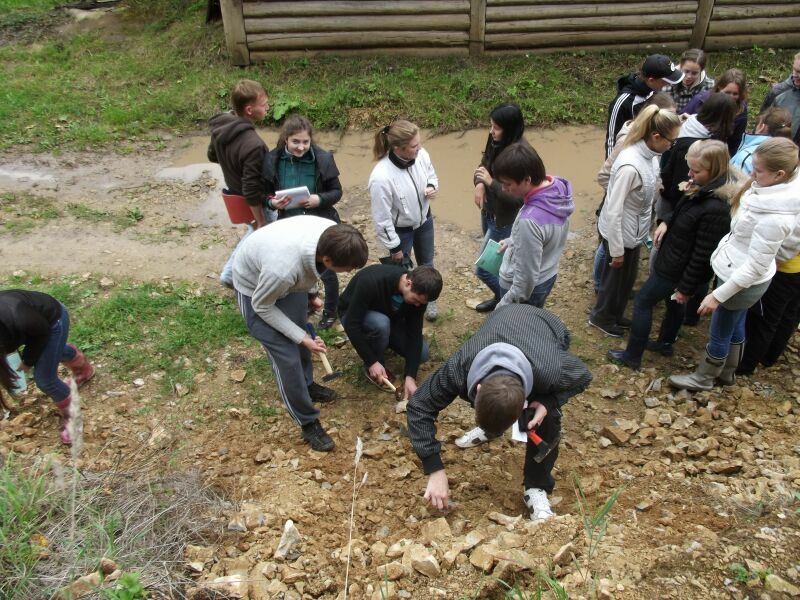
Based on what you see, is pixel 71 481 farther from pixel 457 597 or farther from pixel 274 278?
pixel 457 597

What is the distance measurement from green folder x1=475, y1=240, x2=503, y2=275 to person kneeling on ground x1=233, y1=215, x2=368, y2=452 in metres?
1.33

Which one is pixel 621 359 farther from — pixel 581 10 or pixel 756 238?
pixel 581 10

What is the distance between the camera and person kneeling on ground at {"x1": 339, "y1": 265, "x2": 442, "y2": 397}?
3.65 meters

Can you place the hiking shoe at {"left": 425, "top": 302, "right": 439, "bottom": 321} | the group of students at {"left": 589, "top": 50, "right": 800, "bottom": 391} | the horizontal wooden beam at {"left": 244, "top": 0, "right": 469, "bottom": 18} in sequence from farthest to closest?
the horizontal wooden beam at {"left": 244, "top": 0, "right": 469, "bottom": 18} → the hiking shoe at {"left": 425, "top": 302, "right": 439, "bottom": 321} → the group of students at {"left": 589, "top": 50, "right": 800, "bottom": 391}

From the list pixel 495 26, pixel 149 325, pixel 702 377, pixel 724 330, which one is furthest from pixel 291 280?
pixel 495 26

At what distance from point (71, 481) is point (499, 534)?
6.73ft

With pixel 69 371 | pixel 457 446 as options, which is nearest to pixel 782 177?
pixel 457 446

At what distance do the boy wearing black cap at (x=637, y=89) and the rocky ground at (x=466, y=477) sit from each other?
1.34 metres

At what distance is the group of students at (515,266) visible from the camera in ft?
9.47

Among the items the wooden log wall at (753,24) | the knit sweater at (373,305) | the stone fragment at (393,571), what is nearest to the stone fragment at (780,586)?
the stone fragment at (393,571)

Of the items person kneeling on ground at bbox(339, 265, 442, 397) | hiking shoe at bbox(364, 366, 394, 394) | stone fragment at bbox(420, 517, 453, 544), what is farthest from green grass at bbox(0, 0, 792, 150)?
stone fragment at bbox(420, 517, 453, 544)

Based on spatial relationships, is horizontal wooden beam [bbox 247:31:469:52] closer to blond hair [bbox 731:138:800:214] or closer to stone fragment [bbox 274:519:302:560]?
blond hair [bbox 731:138:800:214]

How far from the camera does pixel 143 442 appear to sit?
3812 millimetres

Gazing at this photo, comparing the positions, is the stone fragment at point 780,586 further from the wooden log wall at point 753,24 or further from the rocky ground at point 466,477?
the wooden log wall at point 753,24
